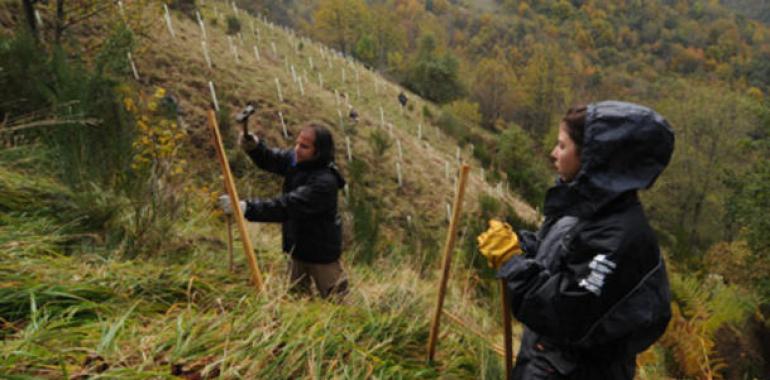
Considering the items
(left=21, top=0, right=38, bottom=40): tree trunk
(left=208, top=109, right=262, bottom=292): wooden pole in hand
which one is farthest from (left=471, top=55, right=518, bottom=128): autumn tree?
(left=208, top=109, right=262, bottom=292): wooden pole in hand

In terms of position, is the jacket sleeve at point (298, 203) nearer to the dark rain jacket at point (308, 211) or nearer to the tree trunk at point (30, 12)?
the dark rain jacket at point (308, 211)

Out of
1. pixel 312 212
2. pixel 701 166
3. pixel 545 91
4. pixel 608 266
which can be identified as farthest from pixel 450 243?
pixel 545 91

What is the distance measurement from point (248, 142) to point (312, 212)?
0.87 meters

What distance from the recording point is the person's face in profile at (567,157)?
1.73m

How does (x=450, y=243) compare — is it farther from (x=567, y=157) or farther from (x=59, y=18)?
(x=59, y=18)

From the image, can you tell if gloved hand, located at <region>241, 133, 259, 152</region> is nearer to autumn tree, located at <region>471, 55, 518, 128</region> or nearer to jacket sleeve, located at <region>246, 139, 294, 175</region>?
jacket sleeve, located at <region>246, 139, 294, 175</region>

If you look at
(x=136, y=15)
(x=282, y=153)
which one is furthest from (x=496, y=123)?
(x=282, y=153)

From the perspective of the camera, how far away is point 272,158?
3.67 metres

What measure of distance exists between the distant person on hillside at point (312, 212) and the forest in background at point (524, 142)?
809 millimetres

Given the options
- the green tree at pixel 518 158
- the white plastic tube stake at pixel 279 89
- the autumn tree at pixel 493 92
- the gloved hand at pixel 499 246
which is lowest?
the autumn tree at pixel 493 92

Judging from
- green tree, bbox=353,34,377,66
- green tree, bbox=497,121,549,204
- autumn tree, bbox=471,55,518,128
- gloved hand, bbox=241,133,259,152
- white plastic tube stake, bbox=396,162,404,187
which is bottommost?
autumn tree, bbox=471,55,518,128

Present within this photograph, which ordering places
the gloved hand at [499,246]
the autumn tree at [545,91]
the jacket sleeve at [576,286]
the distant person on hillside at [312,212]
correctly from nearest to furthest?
the jacket sleeve at [576,286], the gloved hand at [499,246], the distant person on hillside at [312,212], the autumn tree at [545,91]

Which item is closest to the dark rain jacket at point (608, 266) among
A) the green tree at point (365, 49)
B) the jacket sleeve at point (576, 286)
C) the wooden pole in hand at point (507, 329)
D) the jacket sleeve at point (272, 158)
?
the jacket sleeve at point (576, 286)

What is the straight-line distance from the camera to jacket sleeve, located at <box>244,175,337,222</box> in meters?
3.01
